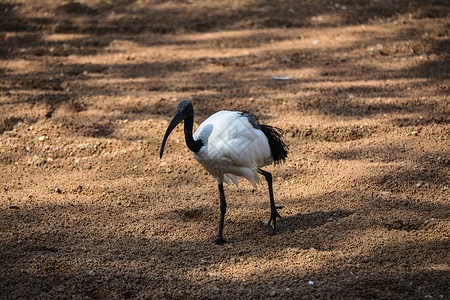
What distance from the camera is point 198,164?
5066 mm

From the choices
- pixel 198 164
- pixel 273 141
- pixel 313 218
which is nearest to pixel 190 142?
pixel 273 141

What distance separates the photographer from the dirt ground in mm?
3430

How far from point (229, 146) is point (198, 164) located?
1.43 meters

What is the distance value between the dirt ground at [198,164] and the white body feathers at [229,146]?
0.57 meters

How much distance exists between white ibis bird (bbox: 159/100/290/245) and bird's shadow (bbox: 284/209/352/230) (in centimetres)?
11

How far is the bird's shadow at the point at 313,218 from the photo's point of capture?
4016 millimetres

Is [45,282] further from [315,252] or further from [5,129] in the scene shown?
[5,129]

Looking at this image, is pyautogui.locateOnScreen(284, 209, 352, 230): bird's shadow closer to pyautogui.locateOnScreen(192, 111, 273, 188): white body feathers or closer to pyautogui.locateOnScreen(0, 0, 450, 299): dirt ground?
pyautogui.locateOnScreen(0, 0, 450, 299): dirt ground

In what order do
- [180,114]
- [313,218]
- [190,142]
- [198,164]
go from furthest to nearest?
[198,164] → [313,218] → [180,114] → [190,142]

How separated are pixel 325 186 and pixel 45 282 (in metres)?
2.51

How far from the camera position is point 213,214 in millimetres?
4277

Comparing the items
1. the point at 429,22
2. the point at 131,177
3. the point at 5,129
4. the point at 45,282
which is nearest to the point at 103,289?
the point at 45,282

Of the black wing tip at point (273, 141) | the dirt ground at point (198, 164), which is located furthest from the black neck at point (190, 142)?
the dirt ground at point (198, 164)

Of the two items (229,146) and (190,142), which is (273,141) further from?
(190,142)
